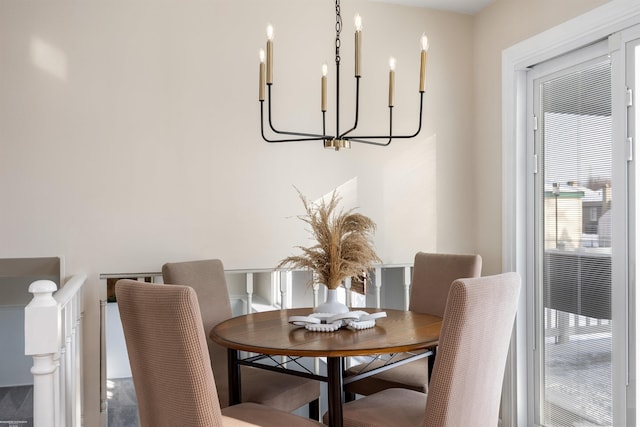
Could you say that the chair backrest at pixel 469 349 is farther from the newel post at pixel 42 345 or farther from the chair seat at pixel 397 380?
the newel post at pixel 42 345

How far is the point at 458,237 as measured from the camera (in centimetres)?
347

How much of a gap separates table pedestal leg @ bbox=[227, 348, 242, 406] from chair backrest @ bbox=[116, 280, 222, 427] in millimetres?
576

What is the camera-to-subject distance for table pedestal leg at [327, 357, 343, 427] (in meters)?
1.94

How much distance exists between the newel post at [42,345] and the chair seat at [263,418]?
587 mm

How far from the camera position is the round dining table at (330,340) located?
192 centimetres

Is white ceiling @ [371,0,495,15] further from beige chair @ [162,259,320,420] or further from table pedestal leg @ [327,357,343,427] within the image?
table pedestal leg @ [327,357,343,427]

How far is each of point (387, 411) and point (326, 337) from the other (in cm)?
35

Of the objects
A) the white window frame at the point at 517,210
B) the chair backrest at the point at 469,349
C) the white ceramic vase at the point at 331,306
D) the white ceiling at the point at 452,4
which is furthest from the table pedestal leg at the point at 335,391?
the white ceiling at the point at 452,4

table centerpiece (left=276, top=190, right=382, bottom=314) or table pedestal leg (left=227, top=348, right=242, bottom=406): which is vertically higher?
table centerpiece (left=276, top=190, right=382, bottom=314)

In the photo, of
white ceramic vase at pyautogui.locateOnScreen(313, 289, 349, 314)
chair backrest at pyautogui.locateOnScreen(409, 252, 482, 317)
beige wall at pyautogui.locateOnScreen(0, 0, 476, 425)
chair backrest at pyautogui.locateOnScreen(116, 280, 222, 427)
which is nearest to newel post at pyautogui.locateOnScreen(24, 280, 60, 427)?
chair backrest at pyautogui.locateOnScreen(116, 280, 222, 427)

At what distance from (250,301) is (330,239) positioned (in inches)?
40.4

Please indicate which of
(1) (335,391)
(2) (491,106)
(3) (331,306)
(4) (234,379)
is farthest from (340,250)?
(2) (491,106)

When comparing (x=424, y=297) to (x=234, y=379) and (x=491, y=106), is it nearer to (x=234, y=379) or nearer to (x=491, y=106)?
(x=234, y=379)

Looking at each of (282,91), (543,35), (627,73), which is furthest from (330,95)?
(627,73)
